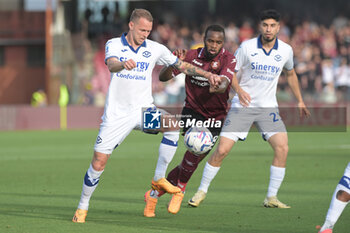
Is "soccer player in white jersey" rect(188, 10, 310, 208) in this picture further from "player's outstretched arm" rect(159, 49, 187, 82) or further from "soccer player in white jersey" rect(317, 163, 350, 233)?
"soccer player in white jersey" rect(317, 163, 350, 233)

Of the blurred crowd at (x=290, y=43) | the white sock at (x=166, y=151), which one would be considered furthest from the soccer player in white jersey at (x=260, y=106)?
the blurred crowd at (x=290, y=43)

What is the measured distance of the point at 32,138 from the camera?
23.2 metres

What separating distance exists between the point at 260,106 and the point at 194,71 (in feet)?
4.79

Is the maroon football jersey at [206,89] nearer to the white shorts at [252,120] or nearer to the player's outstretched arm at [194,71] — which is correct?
the white shorts at [252,120]

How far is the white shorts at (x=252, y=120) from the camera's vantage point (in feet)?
31.0

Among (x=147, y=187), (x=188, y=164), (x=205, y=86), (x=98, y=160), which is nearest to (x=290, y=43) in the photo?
(x=147, y=187)

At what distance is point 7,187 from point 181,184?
11.2 feet

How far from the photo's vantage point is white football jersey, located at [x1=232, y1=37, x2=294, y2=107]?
371 inches

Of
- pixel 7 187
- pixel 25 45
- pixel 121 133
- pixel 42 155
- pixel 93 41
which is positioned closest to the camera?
pixel 121 133

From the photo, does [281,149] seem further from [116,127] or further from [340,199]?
[340,199]

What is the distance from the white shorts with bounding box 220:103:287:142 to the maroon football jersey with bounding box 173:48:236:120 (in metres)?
0.14

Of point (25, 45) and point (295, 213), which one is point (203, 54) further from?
point (25, 45)

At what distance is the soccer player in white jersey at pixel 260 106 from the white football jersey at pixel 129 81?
5.03 feet

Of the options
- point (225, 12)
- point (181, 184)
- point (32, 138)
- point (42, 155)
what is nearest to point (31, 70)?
point (225, 12)
